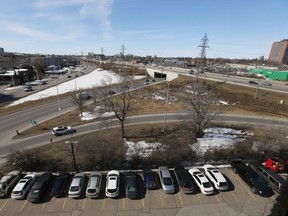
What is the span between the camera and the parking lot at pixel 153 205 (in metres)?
16.4

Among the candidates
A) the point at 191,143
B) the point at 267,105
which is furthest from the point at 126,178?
the point at 267,105

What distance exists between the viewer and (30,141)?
3066 cm

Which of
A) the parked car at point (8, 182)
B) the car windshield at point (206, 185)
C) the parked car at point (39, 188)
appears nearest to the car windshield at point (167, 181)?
the car windshield at point (206, 185)

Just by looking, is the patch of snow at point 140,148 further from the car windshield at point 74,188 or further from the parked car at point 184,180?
the car windshield at point 74,188

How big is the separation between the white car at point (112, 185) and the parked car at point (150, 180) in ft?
8.99

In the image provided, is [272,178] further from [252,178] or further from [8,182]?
[8,182]

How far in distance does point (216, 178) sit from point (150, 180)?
260 inches

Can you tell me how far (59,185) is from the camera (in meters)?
18.6

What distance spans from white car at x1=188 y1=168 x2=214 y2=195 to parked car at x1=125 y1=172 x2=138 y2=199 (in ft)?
20.1

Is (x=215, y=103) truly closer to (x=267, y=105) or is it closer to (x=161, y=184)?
(x=267, y=105)

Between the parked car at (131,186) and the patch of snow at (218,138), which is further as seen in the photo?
the patch of snow at (218,138)

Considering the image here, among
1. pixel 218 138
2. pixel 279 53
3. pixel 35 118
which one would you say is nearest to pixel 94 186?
pixel 218 138

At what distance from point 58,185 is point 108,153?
6.71 meters

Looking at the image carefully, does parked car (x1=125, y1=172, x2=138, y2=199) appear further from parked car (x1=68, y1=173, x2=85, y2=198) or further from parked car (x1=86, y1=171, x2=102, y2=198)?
parked car (x1=68, y1=173, x2=85, y2=198)
